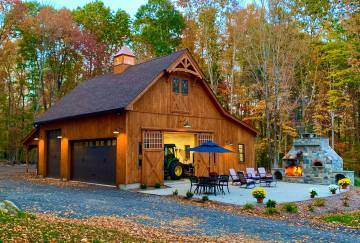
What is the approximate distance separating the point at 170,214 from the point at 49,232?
15.6 feet

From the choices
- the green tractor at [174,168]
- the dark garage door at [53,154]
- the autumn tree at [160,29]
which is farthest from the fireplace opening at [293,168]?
the autumn tree at [160,29]

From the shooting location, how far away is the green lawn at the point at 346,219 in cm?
1114

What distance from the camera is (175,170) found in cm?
2195

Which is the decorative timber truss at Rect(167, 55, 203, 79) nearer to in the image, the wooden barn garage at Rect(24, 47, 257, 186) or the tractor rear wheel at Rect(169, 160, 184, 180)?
the wooden barn garage at Rect(24, 47, 257, 186)

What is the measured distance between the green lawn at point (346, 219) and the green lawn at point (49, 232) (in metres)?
6.80

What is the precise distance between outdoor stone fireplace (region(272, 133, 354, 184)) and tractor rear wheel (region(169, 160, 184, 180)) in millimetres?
6404

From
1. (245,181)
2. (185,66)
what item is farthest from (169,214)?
(185,66)

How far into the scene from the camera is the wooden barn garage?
18.5 metres

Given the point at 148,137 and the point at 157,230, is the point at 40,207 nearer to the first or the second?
the point at 157,230

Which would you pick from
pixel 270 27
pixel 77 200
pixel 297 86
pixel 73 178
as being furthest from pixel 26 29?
pixel 77 200

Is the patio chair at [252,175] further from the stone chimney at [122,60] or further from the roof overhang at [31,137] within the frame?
the roof overhang at [31,137]

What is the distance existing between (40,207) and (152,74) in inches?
399

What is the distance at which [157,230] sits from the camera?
28.7ft

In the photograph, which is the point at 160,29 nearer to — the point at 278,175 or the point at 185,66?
the point at 185,66
